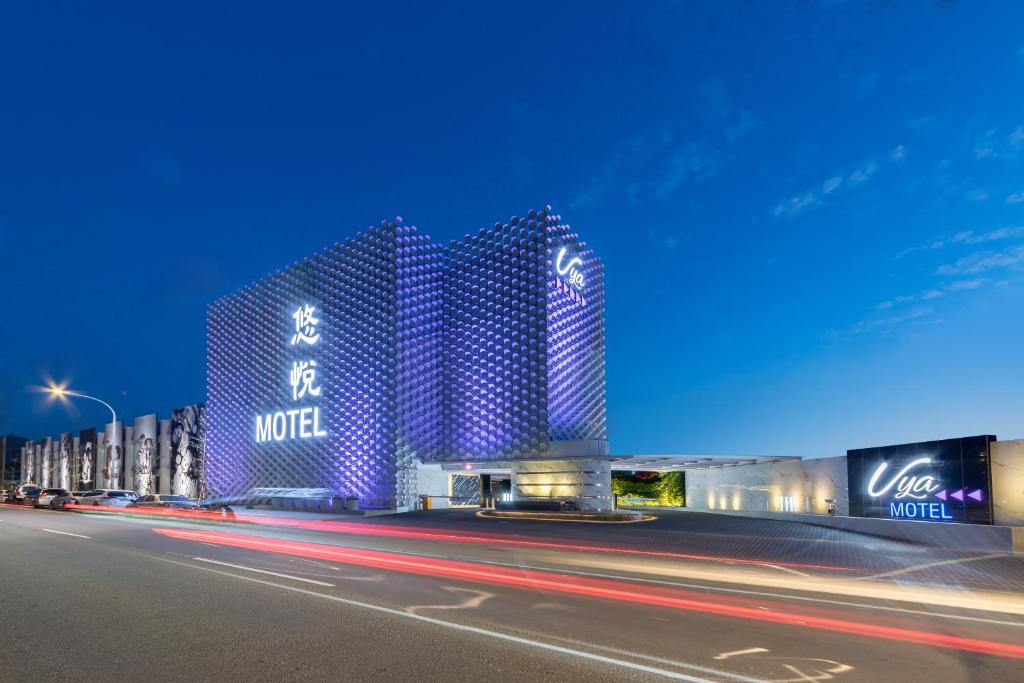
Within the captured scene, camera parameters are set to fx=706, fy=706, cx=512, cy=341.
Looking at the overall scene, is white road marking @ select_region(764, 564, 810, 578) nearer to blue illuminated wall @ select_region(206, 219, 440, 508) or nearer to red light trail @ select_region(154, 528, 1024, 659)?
red light trail @ select_region(154, 528, 1024, 659)

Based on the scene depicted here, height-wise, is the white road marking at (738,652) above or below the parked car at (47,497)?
above

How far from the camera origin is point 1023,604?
10.0 metres

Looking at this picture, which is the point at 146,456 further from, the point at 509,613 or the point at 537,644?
the point at 537,644

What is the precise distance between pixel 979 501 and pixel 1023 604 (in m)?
10.8

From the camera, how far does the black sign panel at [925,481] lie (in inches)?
765

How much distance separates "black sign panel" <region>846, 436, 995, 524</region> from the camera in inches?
765

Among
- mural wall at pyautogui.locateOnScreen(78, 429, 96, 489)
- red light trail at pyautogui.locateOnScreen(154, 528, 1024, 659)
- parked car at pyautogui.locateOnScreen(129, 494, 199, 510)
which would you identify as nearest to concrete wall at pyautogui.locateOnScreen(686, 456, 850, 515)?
red light trail at pyautogui.locateOnScreen(154, 528, 1024, 659)

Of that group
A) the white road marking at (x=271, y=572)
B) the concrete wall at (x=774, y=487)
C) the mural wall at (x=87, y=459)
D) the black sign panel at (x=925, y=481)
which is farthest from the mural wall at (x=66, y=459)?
the black sign panel at (x=925, y=481)

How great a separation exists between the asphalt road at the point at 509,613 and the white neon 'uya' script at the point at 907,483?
4.16m

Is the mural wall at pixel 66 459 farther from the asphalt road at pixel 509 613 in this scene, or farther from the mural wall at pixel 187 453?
the asphalt road at pixel 509 613

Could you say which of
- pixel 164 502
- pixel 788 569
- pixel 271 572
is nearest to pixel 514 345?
pixel 164 502

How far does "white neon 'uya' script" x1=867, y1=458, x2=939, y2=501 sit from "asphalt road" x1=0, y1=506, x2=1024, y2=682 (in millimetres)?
4162

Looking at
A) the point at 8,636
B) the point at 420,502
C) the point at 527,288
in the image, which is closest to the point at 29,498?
the point at 420,502

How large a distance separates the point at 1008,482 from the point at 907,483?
345cm
